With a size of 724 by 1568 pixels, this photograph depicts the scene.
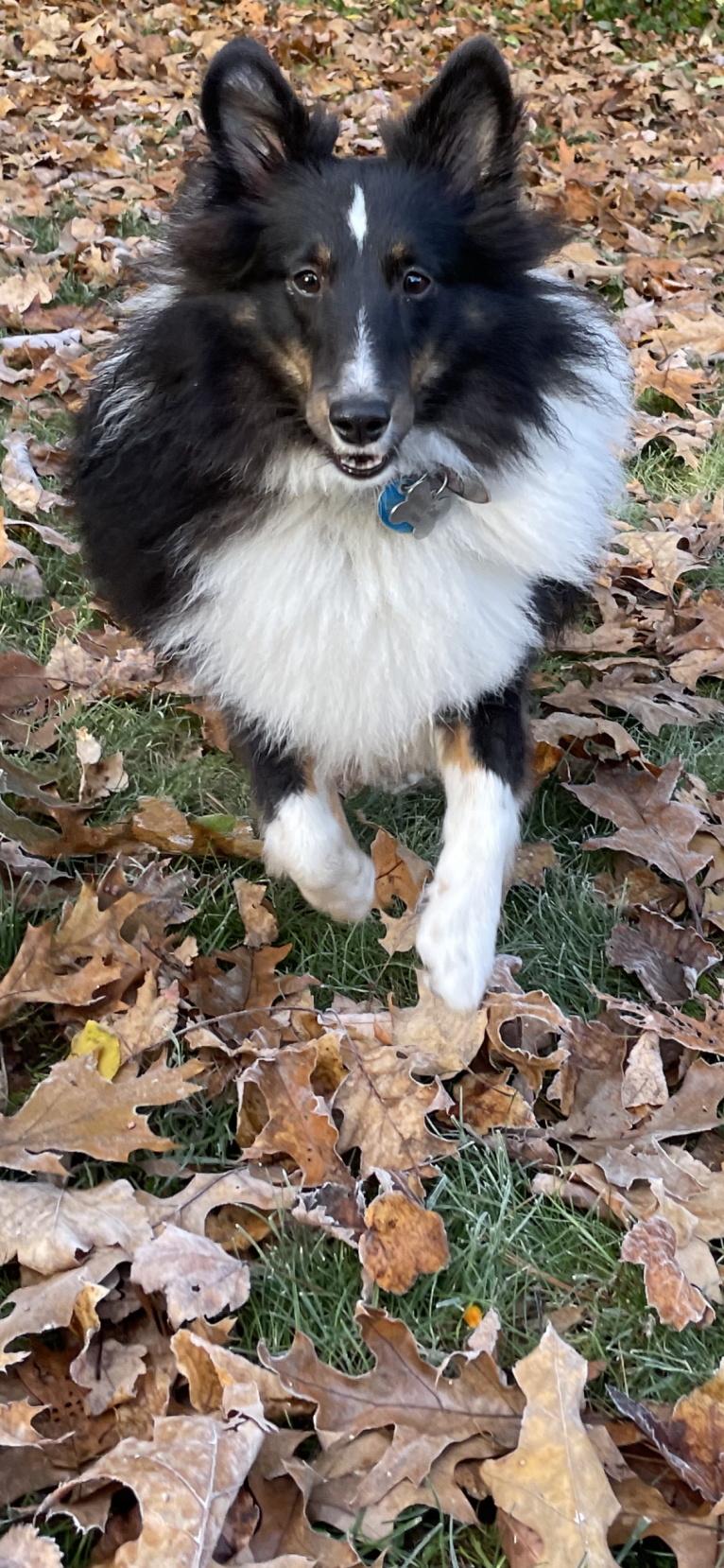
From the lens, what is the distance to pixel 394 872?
9.32 ft

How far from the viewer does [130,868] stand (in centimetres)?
280

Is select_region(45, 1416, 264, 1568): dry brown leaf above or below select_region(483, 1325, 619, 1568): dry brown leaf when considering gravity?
below

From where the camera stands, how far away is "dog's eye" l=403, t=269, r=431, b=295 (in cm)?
238

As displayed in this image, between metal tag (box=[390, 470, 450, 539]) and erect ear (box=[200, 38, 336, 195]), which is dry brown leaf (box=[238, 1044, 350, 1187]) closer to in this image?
metal tag (box=[390, 470, 450, 539])

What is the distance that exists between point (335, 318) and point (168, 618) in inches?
32.3

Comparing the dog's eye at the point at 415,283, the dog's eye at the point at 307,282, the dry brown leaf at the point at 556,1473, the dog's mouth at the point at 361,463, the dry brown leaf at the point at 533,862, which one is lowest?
the dry brown leaf at the point at 533,862

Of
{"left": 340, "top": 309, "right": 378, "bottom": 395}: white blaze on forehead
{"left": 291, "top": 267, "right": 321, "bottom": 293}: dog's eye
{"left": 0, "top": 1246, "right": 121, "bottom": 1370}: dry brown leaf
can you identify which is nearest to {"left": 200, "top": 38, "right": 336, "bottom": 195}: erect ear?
{"left": 291, "top": 267, "right": 321, "bottom": 293}: dog's eye

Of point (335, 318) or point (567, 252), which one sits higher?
point (335, 318)

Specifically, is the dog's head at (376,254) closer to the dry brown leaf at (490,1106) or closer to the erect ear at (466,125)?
the erect ear at (466,125)

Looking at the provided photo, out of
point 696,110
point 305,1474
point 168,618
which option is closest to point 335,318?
point 168,618

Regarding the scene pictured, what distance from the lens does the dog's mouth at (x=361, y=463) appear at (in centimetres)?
231

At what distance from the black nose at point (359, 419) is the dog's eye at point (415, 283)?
1.08 feet

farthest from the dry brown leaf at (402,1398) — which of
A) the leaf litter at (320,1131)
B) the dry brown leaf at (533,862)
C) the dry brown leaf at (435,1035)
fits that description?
the dry brown leaf at (533,862)

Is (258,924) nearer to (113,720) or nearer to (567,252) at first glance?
(113,720)
